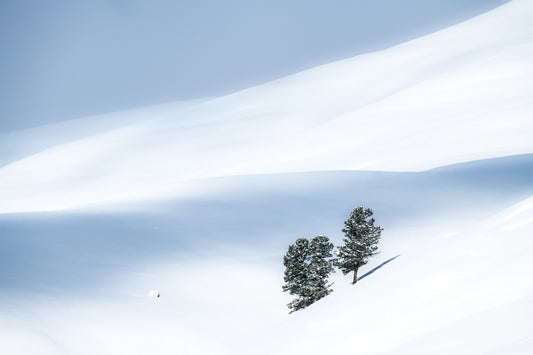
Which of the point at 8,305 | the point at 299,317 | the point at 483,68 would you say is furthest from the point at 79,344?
the point at 483,68

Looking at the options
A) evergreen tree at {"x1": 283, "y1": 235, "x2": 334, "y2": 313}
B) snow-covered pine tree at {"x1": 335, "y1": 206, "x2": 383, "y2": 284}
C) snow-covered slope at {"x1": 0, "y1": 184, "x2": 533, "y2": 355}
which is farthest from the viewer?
evergreen tree at {"x1": 283, "y1": 235, "x2": 334, "y2": 313}

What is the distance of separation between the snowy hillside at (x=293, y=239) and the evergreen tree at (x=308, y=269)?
2.89 metres

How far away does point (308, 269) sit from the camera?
42469 millimetres

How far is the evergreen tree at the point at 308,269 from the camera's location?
42.1m

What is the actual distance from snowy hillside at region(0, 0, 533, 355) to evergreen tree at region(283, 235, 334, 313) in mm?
2886

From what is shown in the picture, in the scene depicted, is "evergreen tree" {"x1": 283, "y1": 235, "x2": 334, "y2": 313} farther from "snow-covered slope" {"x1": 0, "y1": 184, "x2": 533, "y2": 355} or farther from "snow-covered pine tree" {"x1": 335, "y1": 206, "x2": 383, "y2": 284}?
"snow-covered slope" {"x1": 0, "y1": 184, "x2": 533, "y2": 355}

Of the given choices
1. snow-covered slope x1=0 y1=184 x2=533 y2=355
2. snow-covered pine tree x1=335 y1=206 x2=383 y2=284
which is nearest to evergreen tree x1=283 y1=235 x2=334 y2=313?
snow-covered pine tree x1=335 y1=206 x2=383 y2=284

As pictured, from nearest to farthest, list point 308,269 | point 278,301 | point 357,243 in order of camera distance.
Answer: point 357,243 → point 308,269 → point 278,301

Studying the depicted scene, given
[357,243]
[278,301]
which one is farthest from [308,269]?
[278,301]

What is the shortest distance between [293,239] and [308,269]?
2760cm

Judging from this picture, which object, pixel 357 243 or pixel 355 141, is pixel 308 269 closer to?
pixel 357 243

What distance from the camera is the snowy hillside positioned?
26031 millimetres

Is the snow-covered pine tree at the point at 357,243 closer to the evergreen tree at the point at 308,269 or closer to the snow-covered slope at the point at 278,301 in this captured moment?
the evergreen tree at the point at 308,269

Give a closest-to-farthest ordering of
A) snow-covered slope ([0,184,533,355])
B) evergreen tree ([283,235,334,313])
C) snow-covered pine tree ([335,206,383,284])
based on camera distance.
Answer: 1. snow-covered slope ([0,184,533,355])
2. snow-covered pine tree ([335,206,383,284])
3. evergreen tree ([283,235,334,313])
